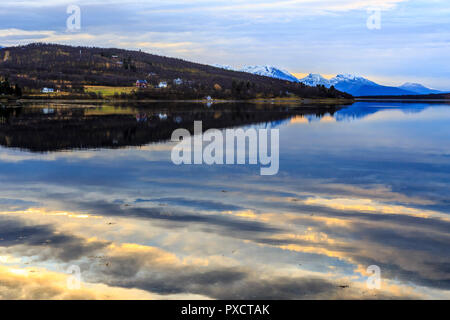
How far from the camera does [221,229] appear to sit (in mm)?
15906

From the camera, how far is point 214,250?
1382 centimetres

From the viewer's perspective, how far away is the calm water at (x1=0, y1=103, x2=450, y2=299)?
11.5m

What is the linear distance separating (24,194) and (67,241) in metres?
7.81

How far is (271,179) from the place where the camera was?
2531 cm

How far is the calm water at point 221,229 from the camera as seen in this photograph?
11.5 m

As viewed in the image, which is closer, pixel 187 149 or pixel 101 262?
pixel 101 262

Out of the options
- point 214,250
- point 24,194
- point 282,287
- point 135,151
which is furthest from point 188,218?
point 135,151

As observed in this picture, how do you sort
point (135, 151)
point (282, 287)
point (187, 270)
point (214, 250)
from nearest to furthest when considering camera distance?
point (282, 287), point (187, 270), point (214, 250), point (135, 151)
